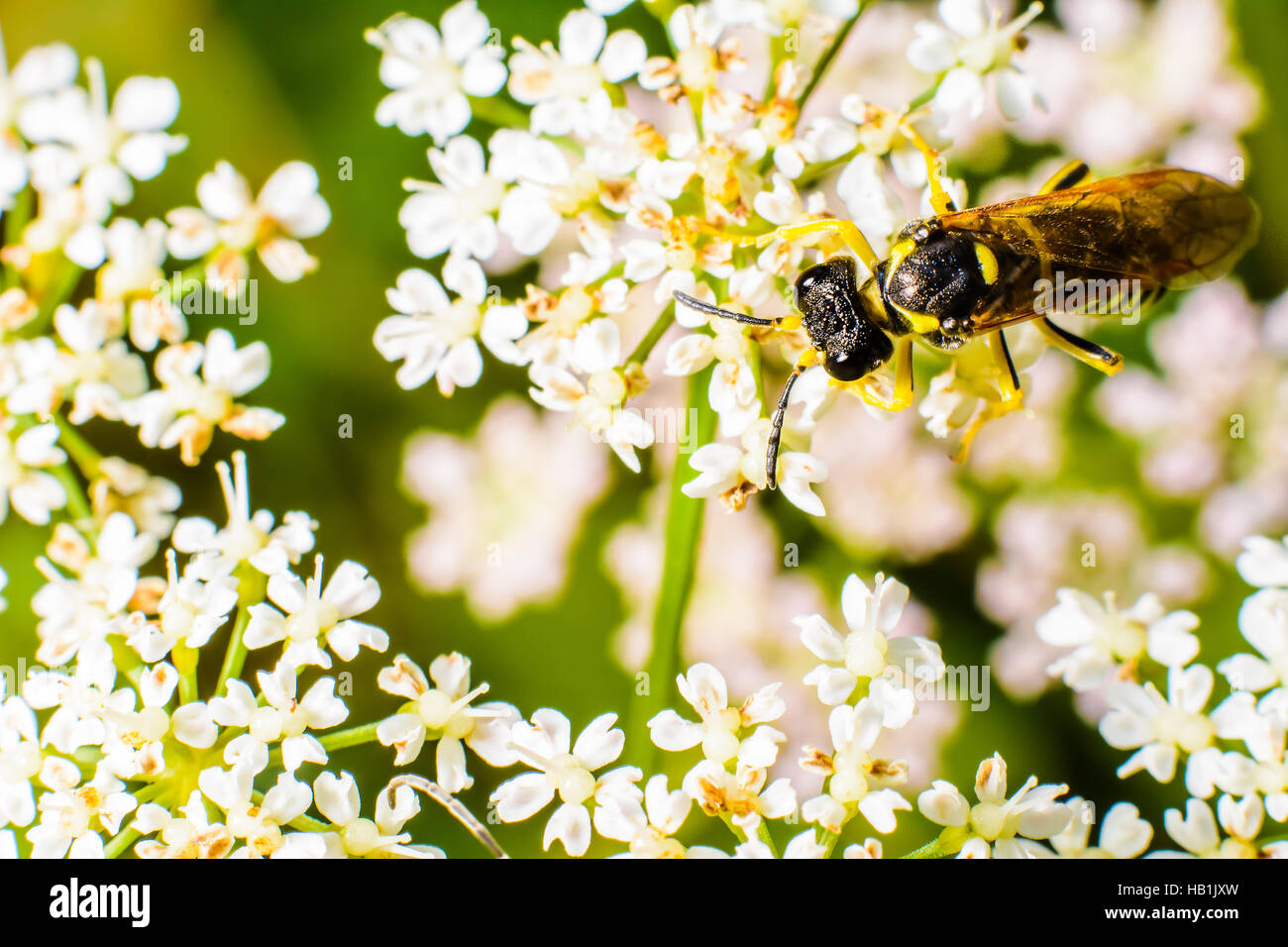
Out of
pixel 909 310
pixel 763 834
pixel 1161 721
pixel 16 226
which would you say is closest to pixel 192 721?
pixel 763 834

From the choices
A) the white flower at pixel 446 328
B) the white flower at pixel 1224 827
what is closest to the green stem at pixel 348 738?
the white flower at pixel 446 328

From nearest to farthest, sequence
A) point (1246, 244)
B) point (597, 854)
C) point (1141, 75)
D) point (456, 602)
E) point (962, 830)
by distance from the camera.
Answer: point (962, 830)
point (1246, 244)
point (597, 854)
point (456, 602)
point (1141, 75)

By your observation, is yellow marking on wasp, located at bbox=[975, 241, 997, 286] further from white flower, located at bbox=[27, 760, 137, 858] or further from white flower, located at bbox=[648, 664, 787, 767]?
white flower, located at bbox=[27, 760, 137, 858]

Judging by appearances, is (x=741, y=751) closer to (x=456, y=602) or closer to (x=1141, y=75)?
(x=456, y=602)

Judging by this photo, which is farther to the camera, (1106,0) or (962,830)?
(1106,0)

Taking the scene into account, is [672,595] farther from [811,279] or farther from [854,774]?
[811,279]

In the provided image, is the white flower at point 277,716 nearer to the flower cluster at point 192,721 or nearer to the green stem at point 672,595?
the flower cluster at point 192,721
